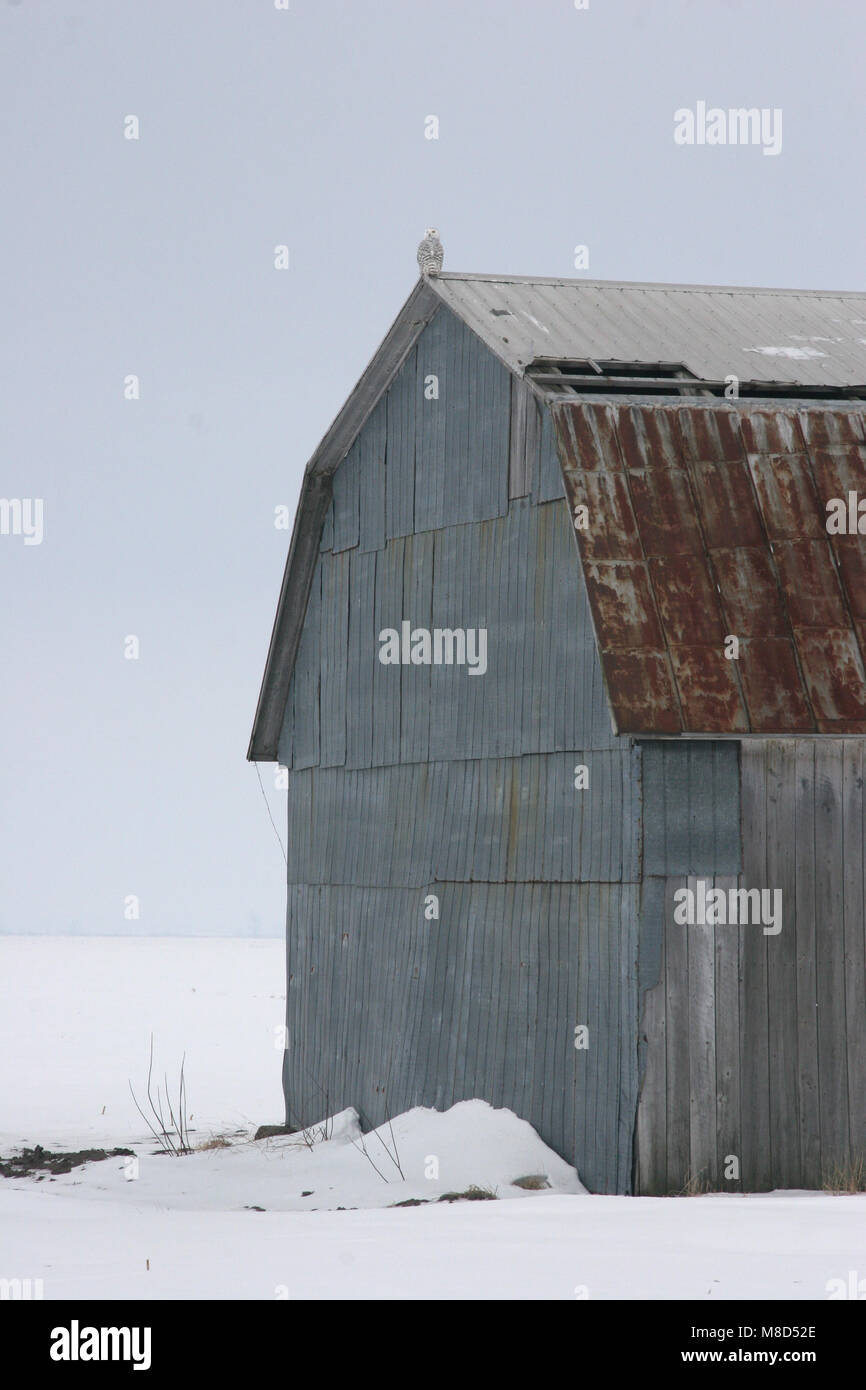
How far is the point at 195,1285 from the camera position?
808 centimetres

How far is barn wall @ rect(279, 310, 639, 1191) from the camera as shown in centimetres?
1320

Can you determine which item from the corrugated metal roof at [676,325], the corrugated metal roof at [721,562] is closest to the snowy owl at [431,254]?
the corrugated metal roof at [676,325]

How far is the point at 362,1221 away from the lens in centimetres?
1050

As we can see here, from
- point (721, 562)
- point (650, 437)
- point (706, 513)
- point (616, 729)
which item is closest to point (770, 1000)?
point (616, 729)

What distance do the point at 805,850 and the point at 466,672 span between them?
3837mm

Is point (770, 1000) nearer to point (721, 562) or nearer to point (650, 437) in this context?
point (721, 562)

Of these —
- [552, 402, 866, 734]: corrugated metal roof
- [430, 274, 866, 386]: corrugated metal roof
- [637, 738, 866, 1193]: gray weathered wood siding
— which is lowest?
[637, 738, 866, 1193]: gray weathered wood siding

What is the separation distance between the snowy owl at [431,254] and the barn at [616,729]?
0.17 meters

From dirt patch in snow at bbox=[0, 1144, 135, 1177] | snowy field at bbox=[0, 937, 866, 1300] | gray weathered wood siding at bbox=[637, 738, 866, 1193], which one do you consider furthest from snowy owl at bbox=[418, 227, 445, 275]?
dirt patch in snow at bbox=[0, 1144, 135, 1177]

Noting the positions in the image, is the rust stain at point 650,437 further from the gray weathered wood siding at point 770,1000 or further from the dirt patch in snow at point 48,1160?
the dirt patch in snow at point 48,1160

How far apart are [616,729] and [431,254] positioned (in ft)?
20.6

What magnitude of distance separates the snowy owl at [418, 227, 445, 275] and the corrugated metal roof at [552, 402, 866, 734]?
343 cm

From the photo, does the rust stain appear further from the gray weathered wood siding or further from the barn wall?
the gray weathered wood siding
